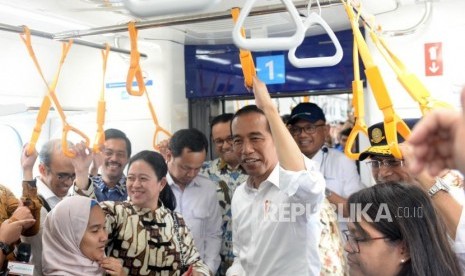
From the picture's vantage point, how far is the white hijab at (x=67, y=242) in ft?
7.55

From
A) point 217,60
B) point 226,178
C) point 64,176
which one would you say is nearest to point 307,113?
point 226,178

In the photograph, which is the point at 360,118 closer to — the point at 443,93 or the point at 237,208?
the point at 237,208

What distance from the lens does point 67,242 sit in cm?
231

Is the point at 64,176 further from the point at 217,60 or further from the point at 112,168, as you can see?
the point at 217,60

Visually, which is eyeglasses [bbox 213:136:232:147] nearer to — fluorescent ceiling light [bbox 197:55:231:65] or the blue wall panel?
the blue wall panel

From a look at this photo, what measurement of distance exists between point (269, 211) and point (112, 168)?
160cm

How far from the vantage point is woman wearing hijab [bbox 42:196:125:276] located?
7.57ft

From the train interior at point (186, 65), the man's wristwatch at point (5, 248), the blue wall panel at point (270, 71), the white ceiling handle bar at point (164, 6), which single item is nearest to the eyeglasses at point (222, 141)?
the train interior at point (186, 65)

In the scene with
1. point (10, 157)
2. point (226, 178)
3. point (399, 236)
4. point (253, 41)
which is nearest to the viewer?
point (253, 41)

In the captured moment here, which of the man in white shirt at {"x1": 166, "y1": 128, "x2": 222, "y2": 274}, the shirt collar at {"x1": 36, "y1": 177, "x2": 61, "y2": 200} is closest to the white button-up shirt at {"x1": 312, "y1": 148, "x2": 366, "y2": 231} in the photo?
the man in white shirt at {"x1": 166, "y1": 128, "x2": 222, "y2": 274}

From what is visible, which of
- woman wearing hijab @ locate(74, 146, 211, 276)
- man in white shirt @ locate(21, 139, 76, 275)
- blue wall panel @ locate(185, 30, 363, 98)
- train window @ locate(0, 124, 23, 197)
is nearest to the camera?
woman wearing hijab @ locate(74, 146, 211, 276)

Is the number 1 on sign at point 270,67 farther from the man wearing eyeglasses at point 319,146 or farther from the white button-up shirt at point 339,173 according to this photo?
the white button-up shirt at point 339,173

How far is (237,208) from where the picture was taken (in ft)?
8.21

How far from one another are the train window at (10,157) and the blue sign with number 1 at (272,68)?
2.16m
